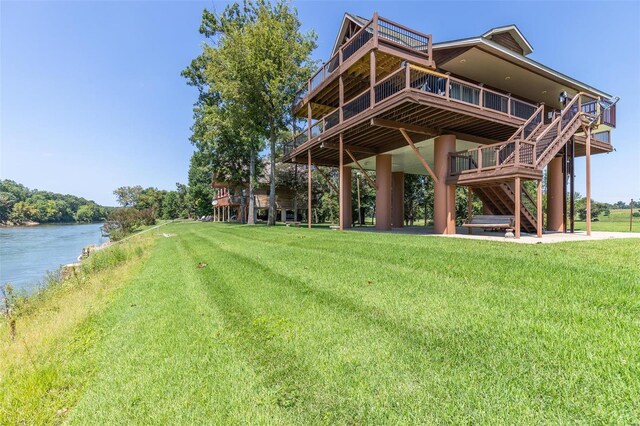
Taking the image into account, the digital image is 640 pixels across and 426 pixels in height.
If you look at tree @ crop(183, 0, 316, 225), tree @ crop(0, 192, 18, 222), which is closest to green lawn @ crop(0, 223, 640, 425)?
tree @ crop(183, 0, 316, 225)

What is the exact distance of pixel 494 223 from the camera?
10742 mm

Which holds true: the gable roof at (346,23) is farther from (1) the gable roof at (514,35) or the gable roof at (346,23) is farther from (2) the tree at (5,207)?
(2) the tree at (5,207)

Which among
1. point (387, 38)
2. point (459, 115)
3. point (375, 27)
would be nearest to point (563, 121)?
point (459, 115)

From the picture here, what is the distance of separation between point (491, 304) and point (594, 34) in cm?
1450

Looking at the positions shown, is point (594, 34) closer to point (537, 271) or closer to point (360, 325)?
point (537, 271)

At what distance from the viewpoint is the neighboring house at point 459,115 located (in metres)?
10.0

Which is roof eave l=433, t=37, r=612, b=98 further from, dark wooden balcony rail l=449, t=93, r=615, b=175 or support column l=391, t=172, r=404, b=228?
support column l=391, t=172, r=404, b=228

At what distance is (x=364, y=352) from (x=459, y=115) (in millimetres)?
10300

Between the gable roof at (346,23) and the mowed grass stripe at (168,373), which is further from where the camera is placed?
the gable roof at (346,23)

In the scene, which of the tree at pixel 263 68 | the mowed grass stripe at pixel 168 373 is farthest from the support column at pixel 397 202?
the mowed grass stripe at pixel 168 373

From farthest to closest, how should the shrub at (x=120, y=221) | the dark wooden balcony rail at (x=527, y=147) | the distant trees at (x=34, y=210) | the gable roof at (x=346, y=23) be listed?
the distant trees at (x=34, y=210)
the shrub at (x=120, y=221)
the gable roof at (x=346, y=23)
the dark wooden balcony rail at (x=527, y=147)

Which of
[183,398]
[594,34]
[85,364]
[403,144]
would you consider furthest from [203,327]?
[594,34]

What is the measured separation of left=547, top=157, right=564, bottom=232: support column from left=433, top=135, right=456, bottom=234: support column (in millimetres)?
6483

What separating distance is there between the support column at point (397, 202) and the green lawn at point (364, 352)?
528 inches
